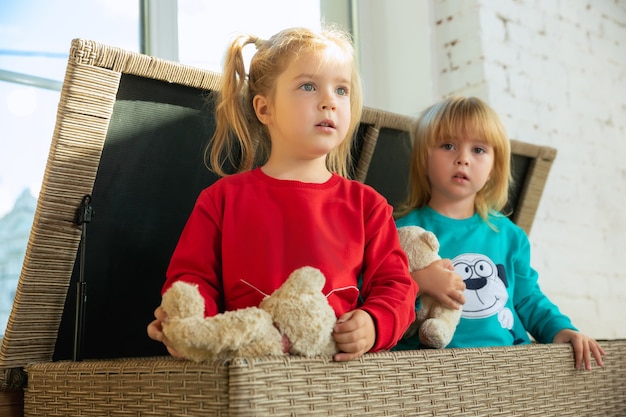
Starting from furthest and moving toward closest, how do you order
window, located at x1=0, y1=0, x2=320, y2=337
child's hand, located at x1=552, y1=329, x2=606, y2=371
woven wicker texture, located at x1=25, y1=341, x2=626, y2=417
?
window, located at x1=0, y1=0, x2=320, y2=337, child's hand, located at x1=552, y1=329, x2=606, y2=371, woven wicker texture, located at x1=25, y1=341, x2=626, y2=417

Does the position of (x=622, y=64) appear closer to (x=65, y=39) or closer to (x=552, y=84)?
(x=552, y=84)

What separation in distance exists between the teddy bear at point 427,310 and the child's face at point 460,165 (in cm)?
20

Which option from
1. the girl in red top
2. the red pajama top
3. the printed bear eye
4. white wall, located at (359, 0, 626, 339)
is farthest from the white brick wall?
the red pajama top

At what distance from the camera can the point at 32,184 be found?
165 centimetres

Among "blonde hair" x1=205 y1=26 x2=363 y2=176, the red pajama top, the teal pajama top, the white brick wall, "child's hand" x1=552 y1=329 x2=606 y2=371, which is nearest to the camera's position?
the red pajama top

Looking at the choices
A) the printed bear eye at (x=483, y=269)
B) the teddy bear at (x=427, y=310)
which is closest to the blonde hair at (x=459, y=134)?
the printed bear eye at (x=483, y=269)

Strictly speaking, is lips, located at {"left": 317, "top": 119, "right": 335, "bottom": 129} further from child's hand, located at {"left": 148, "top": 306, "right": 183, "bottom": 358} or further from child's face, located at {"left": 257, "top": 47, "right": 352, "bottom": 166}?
child's hand, located at {"left": 148, "top": 306, "right": 183, "bottom": 358}

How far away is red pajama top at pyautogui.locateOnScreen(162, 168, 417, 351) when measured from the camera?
3.54 ft

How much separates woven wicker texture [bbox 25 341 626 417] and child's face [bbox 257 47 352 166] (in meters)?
0.36

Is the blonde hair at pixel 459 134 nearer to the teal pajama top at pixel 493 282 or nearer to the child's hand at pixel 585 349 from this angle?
the teal pajama top at pixel 493 282

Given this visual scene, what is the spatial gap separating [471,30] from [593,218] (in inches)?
30.4

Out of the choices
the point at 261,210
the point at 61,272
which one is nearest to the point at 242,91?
the point at 261,210

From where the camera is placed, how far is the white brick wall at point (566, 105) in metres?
2.14

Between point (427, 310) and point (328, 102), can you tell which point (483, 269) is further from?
point (328, 102)
